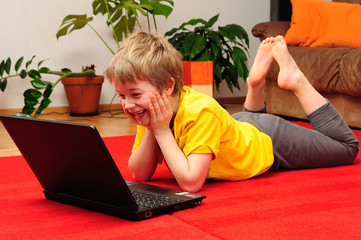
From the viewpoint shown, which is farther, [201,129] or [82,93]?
[82,93]

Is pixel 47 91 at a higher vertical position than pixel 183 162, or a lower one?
lower

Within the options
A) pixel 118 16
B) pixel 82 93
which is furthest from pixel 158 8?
pixel 82 93

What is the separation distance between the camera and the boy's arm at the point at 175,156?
1191mm

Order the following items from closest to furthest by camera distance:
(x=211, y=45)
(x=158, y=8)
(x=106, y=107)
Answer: (x=158, y=8), (x=211, y=45), (x=106, y=107)

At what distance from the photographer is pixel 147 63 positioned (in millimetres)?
1188

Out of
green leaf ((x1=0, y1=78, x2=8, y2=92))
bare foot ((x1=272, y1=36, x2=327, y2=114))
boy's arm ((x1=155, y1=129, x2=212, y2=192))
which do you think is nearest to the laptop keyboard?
boy's arm ((x1=155, y1=129, x2=212, y2=192))

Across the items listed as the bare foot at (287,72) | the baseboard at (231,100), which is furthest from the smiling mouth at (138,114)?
the baseboard at (231,100)

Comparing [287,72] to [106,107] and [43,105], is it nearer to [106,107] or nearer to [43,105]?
[43,105]

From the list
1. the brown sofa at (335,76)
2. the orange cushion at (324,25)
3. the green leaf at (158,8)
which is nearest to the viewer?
the brown sofa at (335,76)

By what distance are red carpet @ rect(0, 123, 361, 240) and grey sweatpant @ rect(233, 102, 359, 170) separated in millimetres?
101

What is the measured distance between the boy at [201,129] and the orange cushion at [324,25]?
1.43 meters

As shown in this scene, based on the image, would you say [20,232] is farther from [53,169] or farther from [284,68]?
[284,68]

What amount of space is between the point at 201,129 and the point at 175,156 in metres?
0.09

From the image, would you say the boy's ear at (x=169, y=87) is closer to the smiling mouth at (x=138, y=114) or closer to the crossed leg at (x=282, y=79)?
the smiling mouth at (x=138, y=114)
